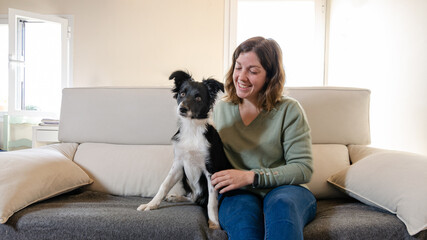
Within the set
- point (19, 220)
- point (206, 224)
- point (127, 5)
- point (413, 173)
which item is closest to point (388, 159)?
point (413, 173)

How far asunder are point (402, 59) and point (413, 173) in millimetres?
1357

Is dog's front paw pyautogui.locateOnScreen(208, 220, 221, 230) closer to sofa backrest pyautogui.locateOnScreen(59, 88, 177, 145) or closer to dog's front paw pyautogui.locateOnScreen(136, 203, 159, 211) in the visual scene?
dog's front paw pyautogui.locateOnScreen(136, 203, 159, 211)

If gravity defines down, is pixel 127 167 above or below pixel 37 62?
below

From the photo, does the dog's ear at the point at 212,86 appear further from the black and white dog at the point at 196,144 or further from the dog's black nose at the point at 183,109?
the dog's black nose at the point at 183,109

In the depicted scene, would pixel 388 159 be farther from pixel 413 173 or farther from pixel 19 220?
pixel 19 220

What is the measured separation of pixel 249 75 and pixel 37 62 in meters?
4.12

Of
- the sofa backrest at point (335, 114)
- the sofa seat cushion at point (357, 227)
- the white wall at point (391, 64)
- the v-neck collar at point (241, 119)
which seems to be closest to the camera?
the sofa seat cushion at point (357, 227)

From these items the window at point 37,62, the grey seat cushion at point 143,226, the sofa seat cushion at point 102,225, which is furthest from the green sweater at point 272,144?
the window at point 37,62

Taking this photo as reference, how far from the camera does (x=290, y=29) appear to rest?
15.2ft

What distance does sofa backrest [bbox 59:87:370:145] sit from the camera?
6.72 ft

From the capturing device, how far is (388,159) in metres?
1.59

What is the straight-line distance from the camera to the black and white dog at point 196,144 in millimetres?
1518

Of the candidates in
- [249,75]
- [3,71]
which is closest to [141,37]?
[3,71]

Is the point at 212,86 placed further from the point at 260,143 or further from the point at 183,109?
the point at 260,143
